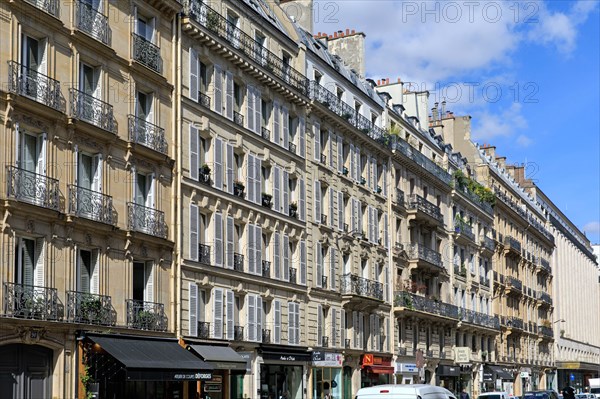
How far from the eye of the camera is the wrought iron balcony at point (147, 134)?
30141 millimetres

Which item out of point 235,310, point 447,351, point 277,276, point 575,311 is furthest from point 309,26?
point 575,311

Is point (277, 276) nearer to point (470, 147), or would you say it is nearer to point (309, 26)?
point (309, 26)

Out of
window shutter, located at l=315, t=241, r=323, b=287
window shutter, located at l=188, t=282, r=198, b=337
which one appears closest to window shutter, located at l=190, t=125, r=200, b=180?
window shutter, located at l=188, t=282, r=198, b=337

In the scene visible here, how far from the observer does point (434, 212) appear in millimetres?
Result: 57688

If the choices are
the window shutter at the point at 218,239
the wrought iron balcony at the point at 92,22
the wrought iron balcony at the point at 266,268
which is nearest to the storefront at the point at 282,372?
the wrought iron balcony at the point at 266,268

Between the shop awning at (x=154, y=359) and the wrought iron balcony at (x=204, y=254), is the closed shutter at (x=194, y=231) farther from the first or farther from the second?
the shop awning at (x=154, y=359)

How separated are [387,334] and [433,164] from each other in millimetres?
12891

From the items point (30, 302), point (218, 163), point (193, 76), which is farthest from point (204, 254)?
point (30, 302)

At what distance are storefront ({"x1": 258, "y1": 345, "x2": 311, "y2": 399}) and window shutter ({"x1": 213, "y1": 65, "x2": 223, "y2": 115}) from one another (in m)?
8.73

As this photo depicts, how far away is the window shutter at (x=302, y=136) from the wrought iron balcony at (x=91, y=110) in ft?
Answer: 45.0

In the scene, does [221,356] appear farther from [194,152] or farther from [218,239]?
[194,152]

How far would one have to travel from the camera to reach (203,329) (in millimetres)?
33438

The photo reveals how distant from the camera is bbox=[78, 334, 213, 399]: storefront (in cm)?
2691

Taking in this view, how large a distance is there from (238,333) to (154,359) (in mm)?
7366
